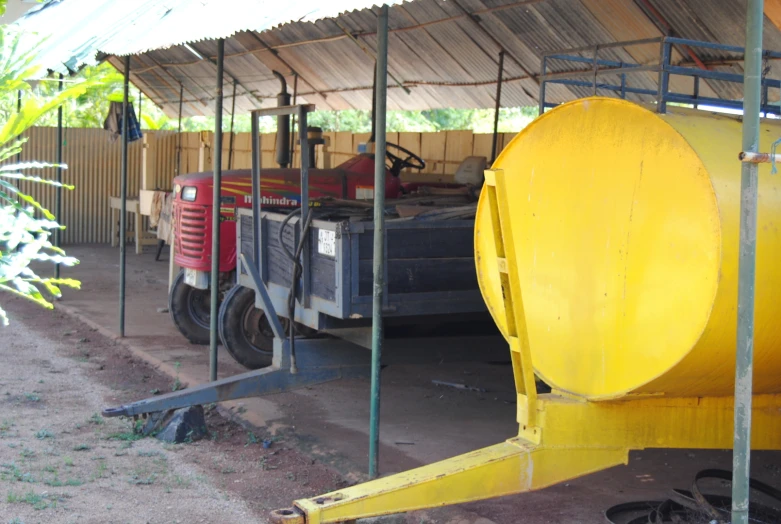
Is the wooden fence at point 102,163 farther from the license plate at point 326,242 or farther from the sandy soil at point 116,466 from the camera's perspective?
the license plate at point 326,242

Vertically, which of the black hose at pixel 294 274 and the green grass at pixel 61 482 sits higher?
the black hose at pixel 294 274

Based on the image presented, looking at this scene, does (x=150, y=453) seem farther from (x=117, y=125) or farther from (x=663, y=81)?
(x=117, y=125)

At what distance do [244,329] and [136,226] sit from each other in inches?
403

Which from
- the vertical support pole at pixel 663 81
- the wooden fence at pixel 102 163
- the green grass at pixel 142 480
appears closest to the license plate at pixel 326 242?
the green grass at pixel 142 480

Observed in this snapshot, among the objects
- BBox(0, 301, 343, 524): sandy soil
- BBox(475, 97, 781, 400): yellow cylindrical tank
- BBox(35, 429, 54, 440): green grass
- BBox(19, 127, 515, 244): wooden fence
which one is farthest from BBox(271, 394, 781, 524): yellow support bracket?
BBox(19, 127, 515, 244): wooden fence

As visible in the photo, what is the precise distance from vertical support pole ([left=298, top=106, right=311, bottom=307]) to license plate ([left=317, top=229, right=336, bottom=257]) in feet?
0.42

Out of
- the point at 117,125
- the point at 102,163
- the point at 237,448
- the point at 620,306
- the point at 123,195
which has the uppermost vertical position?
the point at 117,125

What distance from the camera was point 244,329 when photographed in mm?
8609

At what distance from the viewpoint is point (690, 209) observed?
12.2 feet

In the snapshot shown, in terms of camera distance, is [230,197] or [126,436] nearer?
[126,436]

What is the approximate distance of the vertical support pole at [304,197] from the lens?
6336 mm

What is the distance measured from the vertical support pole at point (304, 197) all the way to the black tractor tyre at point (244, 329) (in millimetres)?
1981

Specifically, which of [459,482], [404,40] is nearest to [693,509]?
[459,482]

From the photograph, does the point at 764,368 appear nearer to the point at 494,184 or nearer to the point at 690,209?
the point at 690,209
